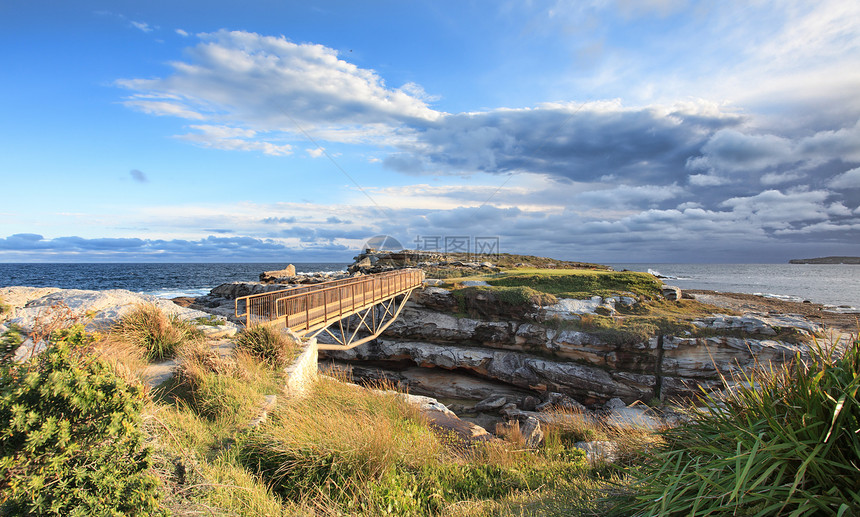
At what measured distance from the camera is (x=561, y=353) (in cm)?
2022

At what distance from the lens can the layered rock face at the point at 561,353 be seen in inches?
686

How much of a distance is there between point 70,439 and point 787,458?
17.4 ft

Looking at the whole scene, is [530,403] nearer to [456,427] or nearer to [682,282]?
[456,427]

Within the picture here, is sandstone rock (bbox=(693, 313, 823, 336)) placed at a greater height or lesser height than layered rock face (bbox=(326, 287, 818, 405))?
greater

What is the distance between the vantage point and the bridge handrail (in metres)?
11.5

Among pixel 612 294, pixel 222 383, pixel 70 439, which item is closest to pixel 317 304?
pixel 222 383

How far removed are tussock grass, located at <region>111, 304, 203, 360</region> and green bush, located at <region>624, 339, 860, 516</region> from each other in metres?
9.35

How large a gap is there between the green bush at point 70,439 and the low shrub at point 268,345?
16.5 ft

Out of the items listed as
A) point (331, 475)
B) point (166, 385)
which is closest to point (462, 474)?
point (331, 475)

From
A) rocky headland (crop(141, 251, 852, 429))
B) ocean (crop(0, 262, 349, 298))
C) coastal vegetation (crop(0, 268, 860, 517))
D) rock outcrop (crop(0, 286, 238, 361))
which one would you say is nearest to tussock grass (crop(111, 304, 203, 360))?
coastal vegetation (crop(0, 268, 860, 517))

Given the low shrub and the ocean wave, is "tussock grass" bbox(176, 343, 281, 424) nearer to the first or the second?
the low shrub

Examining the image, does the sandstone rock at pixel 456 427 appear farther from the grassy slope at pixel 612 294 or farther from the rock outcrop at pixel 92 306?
the grassy slope at pixel 612 294

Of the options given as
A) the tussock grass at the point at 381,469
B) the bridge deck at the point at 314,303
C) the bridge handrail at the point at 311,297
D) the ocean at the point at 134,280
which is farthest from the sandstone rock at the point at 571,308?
the ocean at the point at 134,280

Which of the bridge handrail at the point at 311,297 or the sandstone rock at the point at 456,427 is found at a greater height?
the bridge handrail at the point at 311,297
